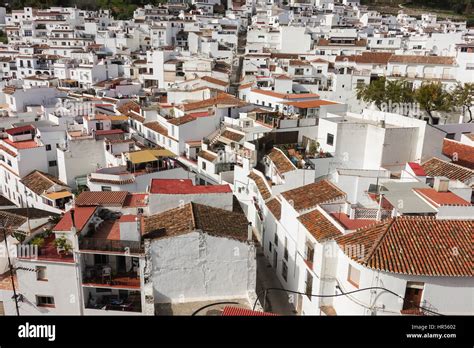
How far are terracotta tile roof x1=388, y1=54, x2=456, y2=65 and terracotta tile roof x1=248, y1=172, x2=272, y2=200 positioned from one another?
21.9 m

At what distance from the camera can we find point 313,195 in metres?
18.3

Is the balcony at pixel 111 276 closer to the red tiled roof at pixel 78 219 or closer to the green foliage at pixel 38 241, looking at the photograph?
the red tiled roof at pixel 78 219

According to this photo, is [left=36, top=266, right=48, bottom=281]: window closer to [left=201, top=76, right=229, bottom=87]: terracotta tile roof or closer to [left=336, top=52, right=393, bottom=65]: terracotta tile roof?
[left=201, top=76, right=229, bottom=87]: terracotta tile roof

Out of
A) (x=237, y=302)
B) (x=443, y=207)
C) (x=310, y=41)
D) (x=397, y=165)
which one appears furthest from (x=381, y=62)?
(x=237, y=302)

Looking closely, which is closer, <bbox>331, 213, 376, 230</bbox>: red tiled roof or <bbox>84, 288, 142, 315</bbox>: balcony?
<bbox>84, 288, 142, 315</bbox>: balcony

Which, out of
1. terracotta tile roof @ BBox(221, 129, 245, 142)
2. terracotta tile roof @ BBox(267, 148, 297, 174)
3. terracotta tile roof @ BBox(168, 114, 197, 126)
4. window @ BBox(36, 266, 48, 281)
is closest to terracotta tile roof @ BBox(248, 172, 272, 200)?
terracotta tile roof @ BBox(267, 148, 297, 174)

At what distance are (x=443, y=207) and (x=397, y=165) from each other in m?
9.77

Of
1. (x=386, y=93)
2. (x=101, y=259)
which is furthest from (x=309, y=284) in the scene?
(x=386, y=93)

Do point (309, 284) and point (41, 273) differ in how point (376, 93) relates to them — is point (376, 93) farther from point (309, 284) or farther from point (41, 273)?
point (41, 273)

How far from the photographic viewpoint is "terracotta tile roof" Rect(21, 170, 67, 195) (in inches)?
1025

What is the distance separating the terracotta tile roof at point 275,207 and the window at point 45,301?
9.88m

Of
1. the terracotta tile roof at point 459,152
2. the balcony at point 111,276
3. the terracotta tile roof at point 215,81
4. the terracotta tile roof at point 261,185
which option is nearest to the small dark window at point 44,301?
the balcony at point 111,276

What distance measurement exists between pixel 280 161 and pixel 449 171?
8.30 m

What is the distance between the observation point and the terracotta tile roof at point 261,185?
22.1 m
